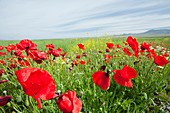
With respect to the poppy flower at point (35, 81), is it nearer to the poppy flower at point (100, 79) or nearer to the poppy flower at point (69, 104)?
the poppy flower at point (69, 104)

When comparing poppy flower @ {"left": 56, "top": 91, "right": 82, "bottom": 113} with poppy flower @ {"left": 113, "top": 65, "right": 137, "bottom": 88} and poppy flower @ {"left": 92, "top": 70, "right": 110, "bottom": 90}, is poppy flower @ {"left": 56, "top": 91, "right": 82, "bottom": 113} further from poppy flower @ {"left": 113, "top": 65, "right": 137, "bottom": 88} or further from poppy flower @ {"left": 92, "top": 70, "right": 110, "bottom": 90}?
poppy flower @ {"left": 113, "top": 65, "right": 137, "bottom": 88}

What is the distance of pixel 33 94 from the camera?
3.24ft

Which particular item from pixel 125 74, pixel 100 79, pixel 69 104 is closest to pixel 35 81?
pixel 69 104

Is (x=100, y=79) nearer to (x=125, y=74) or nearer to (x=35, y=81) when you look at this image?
(x=125, y=74)

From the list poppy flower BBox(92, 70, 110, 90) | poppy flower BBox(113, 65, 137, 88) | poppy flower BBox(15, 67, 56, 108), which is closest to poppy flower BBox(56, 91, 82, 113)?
poppy flower BBox(15, 67, 56, 108)

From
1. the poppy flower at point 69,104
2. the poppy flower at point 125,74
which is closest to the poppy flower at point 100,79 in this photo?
the poppy flower at point 125,74

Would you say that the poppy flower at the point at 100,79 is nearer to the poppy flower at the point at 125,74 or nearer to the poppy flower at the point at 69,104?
the poppy flower at the point at 125,74

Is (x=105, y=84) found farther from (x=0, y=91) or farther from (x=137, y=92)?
(x=0, y=91)

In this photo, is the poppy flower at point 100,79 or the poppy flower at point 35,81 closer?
the poppy flower at point 35,81

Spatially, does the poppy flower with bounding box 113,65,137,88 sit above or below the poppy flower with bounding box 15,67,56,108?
below

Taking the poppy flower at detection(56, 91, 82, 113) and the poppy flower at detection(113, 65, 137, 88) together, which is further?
the poppy flower at detection(113, 65, 137, 88)

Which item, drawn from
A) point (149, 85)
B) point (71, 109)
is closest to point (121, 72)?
point (71, 109)

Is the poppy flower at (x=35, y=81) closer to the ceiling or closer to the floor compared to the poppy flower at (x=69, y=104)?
closer to the ceiling

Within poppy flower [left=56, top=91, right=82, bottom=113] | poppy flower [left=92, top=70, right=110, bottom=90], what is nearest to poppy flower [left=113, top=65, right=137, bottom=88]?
poppy flower [left=92, top=70, right=110, bottom=90]
